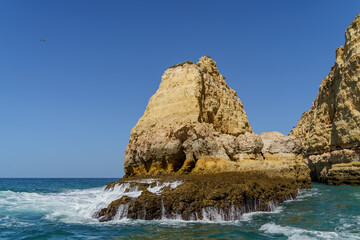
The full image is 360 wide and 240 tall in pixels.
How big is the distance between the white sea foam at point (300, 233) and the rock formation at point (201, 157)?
2.32 m

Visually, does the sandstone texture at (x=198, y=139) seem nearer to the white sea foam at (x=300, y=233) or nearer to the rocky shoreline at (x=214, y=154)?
the rocky shoreline at (x=214, y=154)

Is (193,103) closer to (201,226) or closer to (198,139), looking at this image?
(198,139)

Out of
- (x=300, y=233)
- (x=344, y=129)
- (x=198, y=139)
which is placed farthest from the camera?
(x=344, y=129)

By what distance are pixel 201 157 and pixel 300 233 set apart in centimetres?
1095

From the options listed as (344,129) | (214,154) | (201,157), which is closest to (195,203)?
(201,157)

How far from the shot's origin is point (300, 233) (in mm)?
9719

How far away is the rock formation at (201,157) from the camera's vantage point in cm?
1283

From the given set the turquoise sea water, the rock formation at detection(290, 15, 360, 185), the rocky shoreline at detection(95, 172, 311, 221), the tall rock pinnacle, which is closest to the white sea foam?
Result: the turquoise sea water

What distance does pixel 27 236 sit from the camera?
9945 mm

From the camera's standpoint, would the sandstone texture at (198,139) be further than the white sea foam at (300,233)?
Yes

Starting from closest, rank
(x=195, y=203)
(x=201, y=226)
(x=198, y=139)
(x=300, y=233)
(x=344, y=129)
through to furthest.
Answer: (x=300, y=233)
(x=201, y=226)
(x=195, y=203)
(x=198, y=139)
(x=344, y=129)

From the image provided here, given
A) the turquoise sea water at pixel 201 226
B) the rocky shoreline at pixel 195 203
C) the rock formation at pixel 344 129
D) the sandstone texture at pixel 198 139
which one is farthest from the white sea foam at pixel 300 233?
the rock formation at pixel 344 129

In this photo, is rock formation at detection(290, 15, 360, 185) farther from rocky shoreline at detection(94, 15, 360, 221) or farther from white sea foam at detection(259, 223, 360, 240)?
white sea foam at detection(259, 223, 360, 240)

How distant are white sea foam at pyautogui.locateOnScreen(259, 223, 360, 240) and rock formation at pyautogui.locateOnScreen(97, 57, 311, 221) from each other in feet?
7.62
